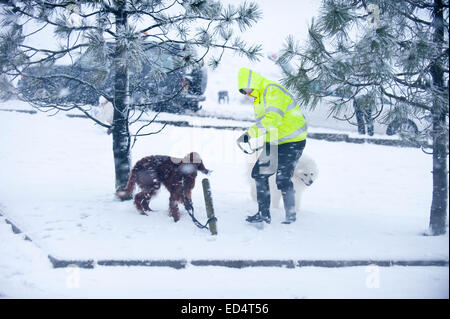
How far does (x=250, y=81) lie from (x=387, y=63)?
1.33 m

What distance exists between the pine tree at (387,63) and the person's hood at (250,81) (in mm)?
392

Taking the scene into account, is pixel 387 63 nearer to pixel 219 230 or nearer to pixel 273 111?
pixel 273 111

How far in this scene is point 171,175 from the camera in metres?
4.16

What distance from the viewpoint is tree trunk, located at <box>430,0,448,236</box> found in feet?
12.3

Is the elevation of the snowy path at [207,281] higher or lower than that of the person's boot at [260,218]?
lower

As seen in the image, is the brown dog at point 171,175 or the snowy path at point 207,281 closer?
the snowy path at point 207,281

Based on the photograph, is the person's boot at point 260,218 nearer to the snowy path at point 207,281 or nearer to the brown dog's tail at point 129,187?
the snowy path at point 207,281

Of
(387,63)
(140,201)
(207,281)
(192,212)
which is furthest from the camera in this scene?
(140,201)

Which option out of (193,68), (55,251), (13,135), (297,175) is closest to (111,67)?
(193,68)

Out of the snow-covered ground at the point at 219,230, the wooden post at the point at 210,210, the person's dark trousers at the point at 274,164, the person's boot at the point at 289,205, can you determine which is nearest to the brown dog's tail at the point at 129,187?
the snow-covered ground at the point at 219,230

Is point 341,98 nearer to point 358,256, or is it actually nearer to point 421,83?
point 421,83

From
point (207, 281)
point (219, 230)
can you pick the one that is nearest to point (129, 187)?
point (219, 230)

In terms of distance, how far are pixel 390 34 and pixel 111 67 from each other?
3046 mm

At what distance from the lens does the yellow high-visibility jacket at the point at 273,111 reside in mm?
3922
